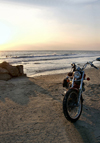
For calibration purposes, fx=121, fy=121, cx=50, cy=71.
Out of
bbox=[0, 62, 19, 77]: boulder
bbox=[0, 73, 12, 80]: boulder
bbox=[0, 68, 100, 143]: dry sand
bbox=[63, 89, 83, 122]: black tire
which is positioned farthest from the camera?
bbox=[0, 62, 19, 77]: boulder

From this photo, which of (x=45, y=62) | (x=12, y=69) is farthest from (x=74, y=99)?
(x=45, y=62)

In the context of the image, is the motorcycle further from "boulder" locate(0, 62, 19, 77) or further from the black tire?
"boulder" locate(0, 62, 19, 77)

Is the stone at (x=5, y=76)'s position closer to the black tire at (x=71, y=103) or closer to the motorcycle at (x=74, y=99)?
the motorcycle at (x=74, y=99)

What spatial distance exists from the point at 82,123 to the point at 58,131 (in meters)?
0.73

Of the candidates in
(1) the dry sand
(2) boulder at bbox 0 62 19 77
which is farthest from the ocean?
(1) the dry sand

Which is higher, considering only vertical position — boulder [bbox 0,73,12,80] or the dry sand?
boulder [bbox 0,73,12,80]

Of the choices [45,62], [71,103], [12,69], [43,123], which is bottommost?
[43,123]

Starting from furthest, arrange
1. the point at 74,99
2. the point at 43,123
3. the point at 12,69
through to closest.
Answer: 1. the point at 12,69
2. the point at 74,99
3. the point at 43,123

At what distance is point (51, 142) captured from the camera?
243cm

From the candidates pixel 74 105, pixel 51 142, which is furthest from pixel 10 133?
pixel 74 105

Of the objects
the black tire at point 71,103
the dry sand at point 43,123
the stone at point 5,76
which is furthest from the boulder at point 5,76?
the black tire at point 71,103

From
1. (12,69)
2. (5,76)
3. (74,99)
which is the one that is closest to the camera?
(74,99)

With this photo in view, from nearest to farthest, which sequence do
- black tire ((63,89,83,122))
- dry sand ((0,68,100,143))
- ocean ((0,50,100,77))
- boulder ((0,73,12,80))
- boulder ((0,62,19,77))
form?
1. dry sand ((0,68,100,143))
2. black tire ((63,89,83,122))
3. boulder ((0,73,12,80))
4. boulder ((0,62,19,77))
5. ocean ((0,50,100,77))

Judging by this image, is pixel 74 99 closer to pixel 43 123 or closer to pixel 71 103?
pixel 71 103
